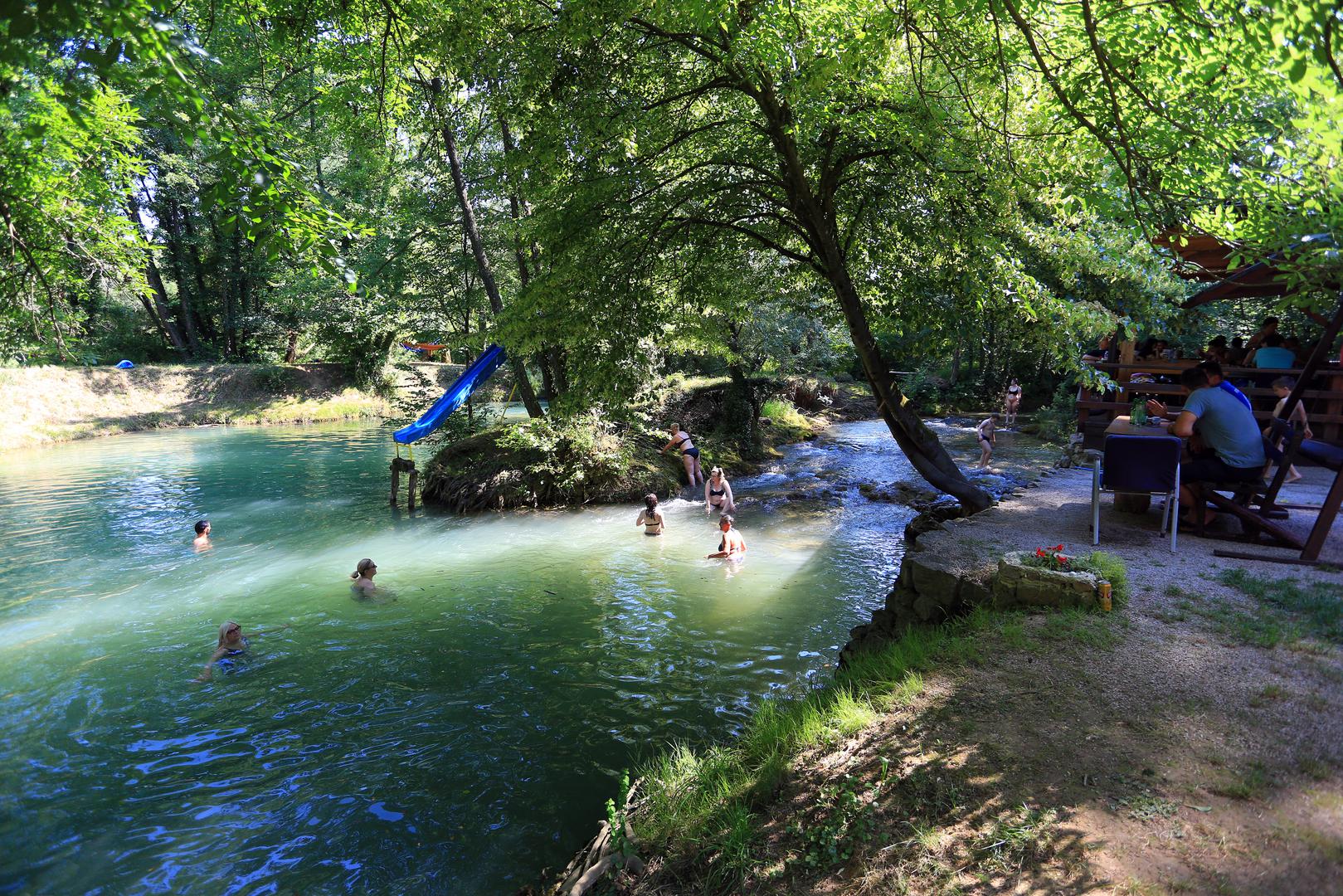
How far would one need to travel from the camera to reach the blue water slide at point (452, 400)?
45.8 ft

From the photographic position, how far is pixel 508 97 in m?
7.15

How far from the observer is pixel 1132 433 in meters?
6.89

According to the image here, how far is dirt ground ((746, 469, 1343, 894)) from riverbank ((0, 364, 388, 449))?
30.7 metres

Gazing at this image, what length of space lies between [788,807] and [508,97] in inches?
279

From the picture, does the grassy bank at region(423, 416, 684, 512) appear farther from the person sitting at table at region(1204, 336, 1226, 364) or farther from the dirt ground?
the dirt ground

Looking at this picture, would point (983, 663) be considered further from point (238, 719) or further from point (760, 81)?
point (238, 719)

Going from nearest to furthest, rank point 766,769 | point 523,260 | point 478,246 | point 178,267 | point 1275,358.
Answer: point 766,769, point 1275,358, point 478,246, point 523,260, point 178,267

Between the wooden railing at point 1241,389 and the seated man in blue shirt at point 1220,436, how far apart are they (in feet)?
13.3

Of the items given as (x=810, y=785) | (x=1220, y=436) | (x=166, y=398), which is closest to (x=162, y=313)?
(x=166, y=398)

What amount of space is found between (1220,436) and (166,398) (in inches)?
1413

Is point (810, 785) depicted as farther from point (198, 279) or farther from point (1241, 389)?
point (198, 279)

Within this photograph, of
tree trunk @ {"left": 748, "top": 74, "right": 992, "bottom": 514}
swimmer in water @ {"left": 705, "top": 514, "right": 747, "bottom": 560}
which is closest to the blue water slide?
swimmer in water @ {"left": 705, "top": 514, "right": 747, "bottom": 560}

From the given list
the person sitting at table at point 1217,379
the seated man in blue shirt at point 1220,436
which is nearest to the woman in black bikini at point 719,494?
the seated man in blue shirt at point 1220,436

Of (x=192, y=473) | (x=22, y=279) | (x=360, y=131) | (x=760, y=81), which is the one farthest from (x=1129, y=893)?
(x=192, y=473)
